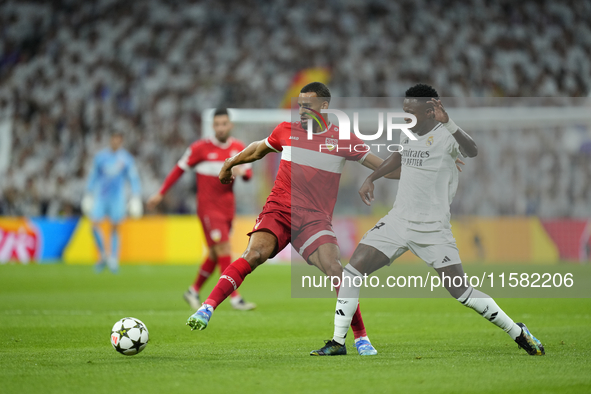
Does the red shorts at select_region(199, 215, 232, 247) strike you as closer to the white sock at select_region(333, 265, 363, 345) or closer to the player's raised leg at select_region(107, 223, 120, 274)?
the white sock at select_region(333, 265, 363, 345)

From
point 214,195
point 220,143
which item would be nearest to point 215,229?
point 214,195

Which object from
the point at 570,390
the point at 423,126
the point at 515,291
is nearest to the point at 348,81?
the point at 515,291

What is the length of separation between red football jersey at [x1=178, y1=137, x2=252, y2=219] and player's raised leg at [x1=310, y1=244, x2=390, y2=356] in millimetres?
4218

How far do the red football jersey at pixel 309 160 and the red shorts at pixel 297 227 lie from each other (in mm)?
63

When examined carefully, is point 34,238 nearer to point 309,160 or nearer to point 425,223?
point 309,160

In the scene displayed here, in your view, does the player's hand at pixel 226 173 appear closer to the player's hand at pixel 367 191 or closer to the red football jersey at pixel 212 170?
the player's hand at pixel 367 191

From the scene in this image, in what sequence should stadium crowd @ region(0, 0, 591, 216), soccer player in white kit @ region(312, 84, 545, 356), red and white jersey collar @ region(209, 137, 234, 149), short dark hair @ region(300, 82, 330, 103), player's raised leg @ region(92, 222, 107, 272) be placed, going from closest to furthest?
soccer player in white kit @ region(312, 84, 545, 356) < short dark hair @ region(300, 82, 330, 103) < red and white jersey collar @ region(209, 137, 234, 149) < player's raised leg @ region(92, 222, 107, 272) < stadium crowd @ region(0, 0, 591, 216)

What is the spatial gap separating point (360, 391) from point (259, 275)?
37.7 feet

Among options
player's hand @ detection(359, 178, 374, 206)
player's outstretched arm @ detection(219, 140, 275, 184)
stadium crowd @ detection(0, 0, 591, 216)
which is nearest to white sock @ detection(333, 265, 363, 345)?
player's hand @ detection(359, 178, 374, 206)

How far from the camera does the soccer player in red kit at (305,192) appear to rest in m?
5.71

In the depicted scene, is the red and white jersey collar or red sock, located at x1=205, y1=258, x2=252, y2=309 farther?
the red and white jersey collar

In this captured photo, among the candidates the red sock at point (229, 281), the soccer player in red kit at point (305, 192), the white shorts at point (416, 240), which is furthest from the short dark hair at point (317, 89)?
the red sock at point (229, 281)

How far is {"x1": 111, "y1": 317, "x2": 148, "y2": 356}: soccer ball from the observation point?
213 inches

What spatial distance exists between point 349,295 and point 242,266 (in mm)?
811
